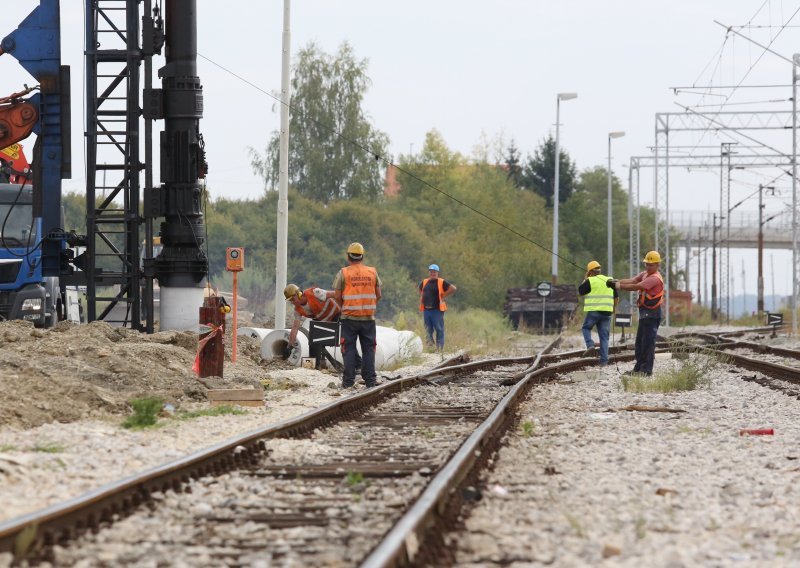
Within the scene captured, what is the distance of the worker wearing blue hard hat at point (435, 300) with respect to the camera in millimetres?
25859

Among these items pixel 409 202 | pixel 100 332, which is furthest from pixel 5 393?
pixel 409 202

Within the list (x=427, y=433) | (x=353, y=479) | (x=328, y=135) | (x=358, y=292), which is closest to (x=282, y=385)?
(x=358, y=292)

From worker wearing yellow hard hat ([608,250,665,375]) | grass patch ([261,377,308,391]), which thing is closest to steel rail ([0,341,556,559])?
grass patch ([261,377,308,391])

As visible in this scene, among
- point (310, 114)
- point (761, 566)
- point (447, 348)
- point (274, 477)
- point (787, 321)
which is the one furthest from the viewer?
point (310, 114)

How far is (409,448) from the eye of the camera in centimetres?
984

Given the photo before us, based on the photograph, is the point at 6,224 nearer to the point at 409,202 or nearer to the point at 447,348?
the point at 447,348

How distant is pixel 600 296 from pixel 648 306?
9.18ft

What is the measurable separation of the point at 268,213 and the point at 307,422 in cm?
5914

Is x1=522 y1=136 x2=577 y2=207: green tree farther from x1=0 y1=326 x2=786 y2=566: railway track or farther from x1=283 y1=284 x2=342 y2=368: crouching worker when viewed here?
x1=0 y1=326 x2=786 y2=566: railway track

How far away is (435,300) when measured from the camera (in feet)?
85.2

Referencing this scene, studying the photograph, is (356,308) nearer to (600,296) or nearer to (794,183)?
(600,296)

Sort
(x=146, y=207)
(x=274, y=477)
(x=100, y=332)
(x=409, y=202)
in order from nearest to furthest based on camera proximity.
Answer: (x=274, y=477) < (x=100, y=332) < (x=146, y=207) < (x=409, y=202)

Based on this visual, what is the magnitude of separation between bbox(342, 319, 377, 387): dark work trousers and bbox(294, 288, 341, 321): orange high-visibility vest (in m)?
1.66

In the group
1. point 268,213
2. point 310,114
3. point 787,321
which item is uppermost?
point 310,114
